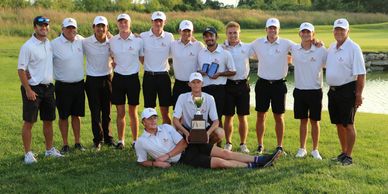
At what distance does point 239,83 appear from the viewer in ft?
26.3

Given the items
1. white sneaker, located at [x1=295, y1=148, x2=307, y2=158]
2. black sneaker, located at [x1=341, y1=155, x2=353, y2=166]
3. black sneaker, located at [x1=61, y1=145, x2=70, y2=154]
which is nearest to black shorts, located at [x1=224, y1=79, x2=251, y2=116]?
white sneaker, located at [x1=295, y1=148, x2=307, y2=158]

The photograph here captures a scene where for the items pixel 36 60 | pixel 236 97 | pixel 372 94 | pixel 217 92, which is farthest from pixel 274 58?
pixel 372 94

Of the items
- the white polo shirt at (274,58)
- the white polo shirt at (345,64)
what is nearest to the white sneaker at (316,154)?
the white polo shirt at (345,64)

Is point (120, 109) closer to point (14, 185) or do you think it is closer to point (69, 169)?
point (69, 169)

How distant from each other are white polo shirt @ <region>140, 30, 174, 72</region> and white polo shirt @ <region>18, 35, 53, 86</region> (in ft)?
5.00

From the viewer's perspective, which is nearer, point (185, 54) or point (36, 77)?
point (36, 77)

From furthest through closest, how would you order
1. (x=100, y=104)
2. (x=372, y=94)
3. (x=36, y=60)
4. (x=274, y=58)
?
1. (x=372, y=94)
2. (x=100, y=104)
3. (x=274, y=58)
4. (x=36, y=60)

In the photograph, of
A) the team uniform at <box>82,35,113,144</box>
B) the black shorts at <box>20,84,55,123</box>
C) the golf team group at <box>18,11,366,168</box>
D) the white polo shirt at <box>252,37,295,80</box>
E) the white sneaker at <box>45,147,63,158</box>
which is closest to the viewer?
the golf team group at <box>18,11,366,168</box>

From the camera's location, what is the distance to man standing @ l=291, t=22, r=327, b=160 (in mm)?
7574

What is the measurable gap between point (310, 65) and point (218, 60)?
139 centimetres

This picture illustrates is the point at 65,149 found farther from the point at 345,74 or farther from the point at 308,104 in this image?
the point at 345,74

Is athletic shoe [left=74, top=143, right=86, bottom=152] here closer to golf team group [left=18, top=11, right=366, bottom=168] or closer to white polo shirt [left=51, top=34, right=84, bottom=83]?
golf team group [left=18, top=11, right=366, bottom=168]

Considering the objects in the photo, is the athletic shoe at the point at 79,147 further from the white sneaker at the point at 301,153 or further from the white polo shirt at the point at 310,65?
the white polo shirt at the point at 310,65

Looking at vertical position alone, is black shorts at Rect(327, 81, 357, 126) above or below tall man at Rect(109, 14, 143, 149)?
below
